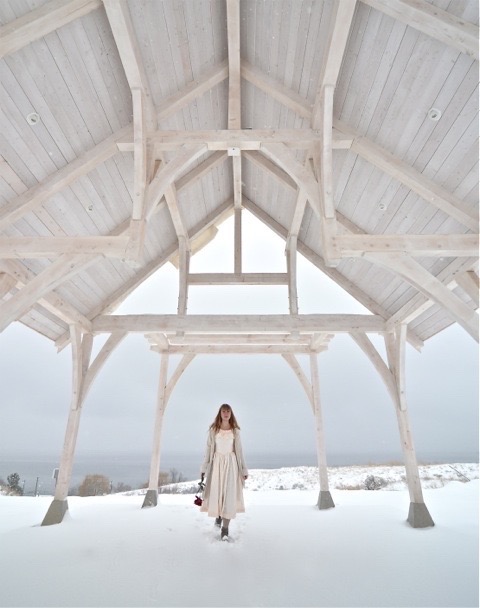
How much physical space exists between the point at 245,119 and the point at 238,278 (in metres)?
2.51

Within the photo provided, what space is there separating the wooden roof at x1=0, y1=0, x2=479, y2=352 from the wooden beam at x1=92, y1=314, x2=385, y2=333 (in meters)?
0.12

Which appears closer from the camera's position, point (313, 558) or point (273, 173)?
point (313, 558)

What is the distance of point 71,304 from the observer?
5355mm

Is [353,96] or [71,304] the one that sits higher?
[353,96]

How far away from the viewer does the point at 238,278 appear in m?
6.23

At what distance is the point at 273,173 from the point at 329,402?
144 ft

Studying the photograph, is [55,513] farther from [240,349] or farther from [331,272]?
[331,272]

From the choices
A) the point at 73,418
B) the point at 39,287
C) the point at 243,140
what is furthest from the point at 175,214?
the point at 73,418

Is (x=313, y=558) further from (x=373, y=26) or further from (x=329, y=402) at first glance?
(x=329, y=402)

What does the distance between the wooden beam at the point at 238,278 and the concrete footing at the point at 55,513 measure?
3745 millimetres

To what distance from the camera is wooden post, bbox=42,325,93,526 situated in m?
4.96

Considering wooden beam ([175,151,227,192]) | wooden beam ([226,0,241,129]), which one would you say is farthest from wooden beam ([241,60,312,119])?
wooden beam ([175,151,227,192])

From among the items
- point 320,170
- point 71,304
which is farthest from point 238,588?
point 71,304

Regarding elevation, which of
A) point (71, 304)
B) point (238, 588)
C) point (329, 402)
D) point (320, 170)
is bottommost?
point (238, 588)
